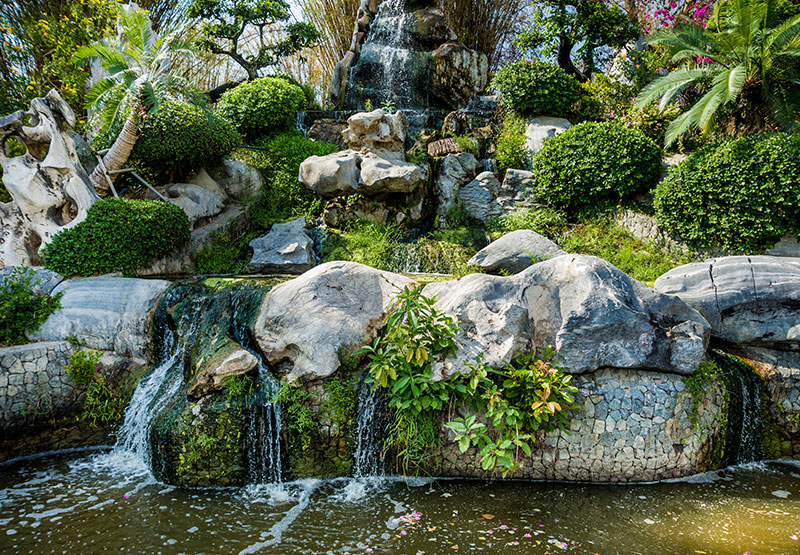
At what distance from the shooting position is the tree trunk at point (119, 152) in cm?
902

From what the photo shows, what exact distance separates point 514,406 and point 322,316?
8.13 feet

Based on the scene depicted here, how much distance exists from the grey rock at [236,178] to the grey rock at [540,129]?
6.72 meters

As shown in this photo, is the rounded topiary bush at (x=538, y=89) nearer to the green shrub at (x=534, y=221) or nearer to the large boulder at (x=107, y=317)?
the green shrub at (x=534, y=221)

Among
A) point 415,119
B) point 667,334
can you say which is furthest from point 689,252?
point 415,119

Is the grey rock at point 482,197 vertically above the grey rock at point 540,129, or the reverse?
Result: the grey rock at point 540,129

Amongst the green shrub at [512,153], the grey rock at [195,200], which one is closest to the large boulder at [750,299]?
the green shrub at [512,153]

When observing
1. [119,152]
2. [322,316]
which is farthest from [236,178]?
[322,316]

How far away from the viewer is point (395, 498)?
4844mm

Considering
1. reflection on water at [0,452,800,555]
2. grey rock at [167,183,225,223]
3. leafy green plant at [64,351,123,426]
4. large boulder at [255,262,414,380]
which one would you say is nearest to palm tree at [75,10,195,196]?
grey rock at [167,183,225,223]

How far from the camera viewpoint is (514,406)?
509 cm

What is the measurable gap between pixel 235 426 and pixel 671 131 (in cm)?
971

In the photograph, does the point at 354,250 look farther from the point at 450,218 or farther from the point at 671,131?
the point at 671,131

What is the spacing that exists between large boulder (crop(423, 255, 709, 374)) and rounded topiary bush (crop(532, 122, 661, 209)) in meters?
4.52

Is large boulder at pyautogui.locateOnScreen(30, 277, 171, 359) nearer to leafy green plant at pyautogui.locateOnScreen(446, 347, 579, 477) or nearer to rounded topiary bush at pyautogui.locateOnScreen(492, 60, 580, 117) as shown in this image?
leafy green plant at pyautogui.locateOnScreen(446, 347, 579, 477)
